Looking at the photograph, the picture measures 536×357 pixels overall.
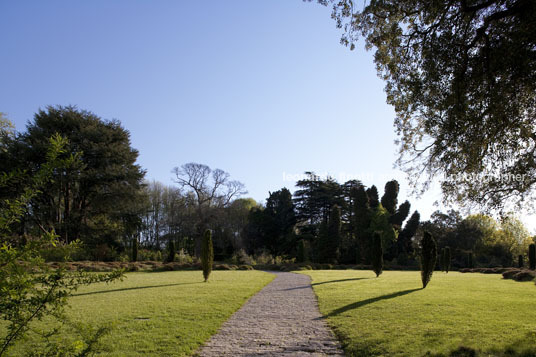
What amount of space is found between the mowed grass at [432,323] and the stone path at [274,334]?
37 centimetres

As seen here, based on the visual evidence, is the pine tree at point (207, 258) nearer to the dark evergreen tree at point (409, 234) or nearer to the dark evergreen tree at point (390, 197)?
the dark evergreen tree at point (409, 234)

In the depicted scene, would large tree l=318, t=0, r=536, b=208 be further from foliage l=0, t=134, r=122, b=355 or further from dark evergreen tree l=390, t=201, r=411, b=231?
dark evergreen tree l=390, t=201, r=411, b=231

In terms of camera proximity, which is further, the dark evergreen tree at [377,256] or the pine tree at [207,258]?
the dark evergreen tree at [377,256]

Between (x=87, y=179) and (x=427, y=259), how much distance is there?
26.8 metres

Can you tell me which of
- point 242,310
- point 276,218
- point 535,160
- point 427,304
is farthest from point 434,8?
point 276,218

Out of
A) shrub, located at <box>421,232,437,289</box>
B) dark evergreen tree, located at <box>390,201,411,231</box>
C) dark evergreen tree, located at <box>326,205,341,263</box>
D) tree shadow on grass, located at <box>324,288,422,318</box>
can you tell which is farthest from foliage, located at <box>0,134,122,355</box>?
dark evergreen tree, located at <box>390,201,411,231</box>

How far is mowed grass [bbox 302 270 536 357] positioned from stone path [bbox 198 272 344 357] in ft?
1.20

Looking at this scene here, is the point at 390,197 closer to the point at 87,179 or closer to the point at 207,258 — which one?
the point at 207,258

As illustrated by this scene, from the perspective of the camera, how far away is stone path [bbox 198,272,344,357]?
5422mm

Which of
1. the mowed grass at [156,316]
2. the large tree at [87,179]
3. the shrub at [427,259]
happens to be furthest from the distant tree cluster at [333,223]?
the mowed grass at [156,316]

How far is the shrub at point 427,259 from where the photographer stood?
14023mm

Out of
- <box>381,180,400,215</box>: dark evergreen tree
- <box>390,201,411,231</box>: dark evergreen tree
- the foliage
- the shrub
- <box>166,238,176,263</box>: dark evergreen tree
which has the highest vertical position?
<box>381,180,400,215</box>: dark evergreen tree

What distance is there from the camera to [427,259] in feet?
46.6

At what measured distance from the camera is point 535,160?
7.50 m
